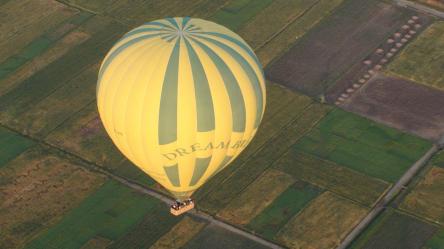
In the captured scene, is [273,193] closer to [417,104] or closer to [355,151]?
[355,151]

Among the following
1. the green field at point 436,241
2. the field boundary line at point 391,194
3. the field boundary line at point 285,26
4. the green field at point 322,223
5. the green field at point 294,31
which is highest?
the field boundary line at point 285,26

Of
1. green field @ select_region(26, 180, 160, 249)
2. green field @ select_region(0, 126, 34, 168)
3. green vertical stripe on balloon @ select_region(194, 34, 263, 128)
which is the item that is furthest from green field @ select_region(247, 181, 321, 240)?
green field @ select_region(0, 126, 34, 168)

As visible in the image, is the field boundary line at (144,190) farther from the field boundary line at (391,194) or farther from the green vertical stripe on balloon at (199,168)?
the green vertical stripe on balloon at (199,168)

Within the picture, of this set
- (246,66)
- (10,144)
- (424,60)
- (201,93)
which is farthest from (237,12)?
(201,93)

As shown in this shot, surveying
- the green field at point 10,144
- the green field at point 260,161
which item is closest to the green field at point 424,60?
the green field at point 260,161

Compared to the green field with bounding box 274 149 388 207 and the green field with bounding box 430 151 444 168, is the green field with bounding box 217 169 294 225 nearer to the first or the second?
the green field with bounding box 274 149 388 207

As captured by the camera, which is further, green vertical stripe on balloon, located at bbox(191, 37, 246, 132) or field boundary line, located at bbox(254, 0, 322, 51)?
field boundary line, located at bbox(254, 0, 322, 51)
